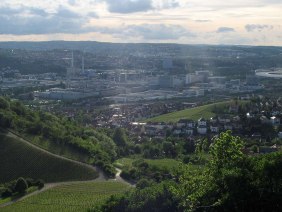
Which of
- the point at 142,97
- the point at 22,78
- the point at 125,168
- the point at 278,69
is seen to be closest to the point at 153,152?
the point at 125,168

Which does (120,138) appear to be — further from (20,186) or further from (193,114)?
(20,186)

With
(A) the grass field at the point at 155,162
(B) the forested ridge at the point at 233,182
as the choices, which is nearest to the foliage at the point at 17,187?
(A) the grass field at the point at 155,162

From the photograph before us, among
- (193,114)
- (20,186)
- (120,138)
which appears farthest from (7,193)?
(193,114)

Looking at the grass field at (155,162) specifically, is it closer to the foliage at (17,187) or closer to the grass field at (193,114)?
the foliage at (17,187)

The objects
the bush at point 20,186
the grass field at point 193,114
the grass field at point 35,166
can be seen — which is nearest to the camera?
the bush at point 20,186

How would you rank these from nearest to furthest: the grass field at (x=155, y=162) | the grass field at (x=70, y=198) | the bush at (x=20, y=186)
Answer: the grass field at (x=70, y=198), the bush at (x=20, y=186), the grass field at (x=155, y=162)

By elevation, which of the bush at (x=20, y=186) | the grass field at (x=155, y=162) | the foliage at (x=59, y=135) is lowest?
the grass field at (x=155, y=162)

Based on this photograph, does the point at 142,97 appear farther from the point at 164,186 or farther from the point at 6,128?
the point at 164,186
